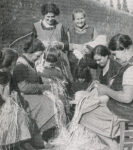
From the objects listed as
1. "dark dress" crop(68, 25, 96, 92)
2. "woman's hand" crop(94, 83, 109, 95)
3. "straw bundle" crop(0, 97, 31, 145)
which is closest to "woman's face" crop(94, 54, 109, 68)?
"dark dress" crop(68, 25, 96, 92)

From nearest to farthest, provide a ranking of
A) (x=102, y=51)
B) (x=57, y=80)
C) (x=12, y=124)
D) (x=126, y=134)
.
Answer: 1. (x=126, y=134)
2. (x=12, y=124)
3. (x=102, y=51)
4. (x=57, y=80)

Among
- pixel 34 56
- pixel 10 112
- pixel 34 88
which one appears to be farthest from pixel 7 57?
pixel 10 112

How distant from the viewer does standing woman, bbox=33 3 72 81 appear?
4.06m

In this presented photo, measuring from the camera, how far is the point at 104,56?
4.00m

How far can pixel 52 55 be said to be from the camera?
407 cm

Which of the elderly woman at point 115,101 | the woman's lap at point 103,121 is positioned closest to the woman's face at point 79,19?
the elderly woman at point 115,101

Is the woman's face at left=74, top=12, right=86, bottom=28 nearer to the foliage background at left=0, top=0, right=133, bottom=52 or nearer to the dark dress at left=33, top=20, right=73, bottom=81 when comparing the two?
the foliage background at left=0, top=0, right=133, bottom=52

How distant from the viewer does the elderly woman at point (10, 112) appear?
3.77m

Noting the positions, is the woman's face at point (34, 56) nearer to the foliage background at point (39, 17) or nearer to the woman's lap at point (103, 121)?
the foliage background at point (39, 17)

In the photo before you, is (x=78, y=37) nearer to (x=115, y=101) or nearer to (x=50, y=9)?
(x=50, y=9)

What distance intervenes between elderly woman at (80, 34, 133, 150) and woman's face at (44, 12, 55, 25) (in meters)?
0.69

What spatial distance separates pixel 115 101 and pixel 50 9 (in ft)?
4.00

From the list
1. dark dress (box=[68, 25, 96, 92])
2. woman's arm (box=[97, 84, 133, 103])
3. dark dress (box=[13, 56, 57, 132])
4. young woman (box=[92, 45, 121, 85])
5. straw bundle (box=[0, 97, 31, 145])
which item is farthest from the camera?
dark dress (box=[68, 25, 96, 92])

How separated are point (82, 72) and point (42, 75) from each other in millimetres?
460
